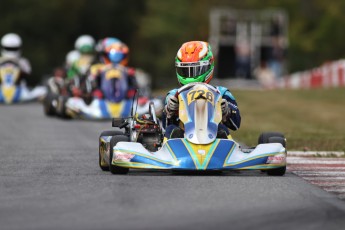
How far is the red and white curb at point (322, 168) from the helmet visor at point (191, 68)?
1380 mm

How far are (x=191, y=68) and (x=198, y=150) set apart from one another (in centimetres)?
143

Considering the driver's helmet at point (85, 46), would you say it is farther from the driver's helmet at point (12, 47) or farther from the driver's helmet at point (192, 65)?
the driver's helmet at point (192, 65)

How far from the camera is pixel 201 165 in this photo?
39.2 feet

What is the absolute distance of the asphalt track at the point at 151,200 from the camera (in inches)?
352

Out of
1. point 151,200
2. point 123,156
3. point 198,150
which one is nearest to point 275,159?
point 198,150

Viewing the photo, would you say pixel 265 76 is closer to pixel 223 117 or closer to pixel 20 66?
pixel 20 66

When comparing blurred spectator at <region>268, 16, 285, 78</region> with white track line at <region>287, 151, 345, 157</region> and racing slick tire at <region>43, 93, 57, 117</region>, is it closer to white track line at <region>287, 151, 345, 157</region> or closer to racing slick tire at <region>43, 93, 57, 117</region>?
racing slick tire at <region>43, 93, 57, 117</region>

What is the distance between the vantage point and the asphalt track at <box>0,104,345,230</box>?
29.3 feet

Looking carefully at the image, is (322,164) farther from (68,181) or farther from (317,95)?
(317,95)

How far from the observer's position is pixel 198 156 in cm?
1198

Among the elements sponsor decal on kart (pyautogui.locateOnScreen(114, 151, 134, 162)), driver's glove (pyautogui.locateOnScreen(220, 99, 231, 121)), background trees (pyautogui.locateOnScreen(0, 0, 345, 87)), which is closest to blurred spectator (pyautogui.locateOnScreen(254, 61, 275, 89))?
background trees (pyautogui.locateOnScreen(0, 0, 345, 87))

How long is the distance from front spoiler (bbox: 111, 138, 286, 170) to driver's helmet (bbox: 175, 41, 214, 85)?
1.18 metres

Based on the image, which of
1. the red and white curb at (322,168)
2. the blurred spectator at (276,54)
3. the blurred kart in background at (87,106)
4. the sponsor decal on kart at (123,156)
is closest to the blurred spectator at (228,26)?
the blurred spectator at (276,54)

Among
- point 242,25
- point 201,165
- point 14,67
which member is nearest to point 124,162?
point 201,165
